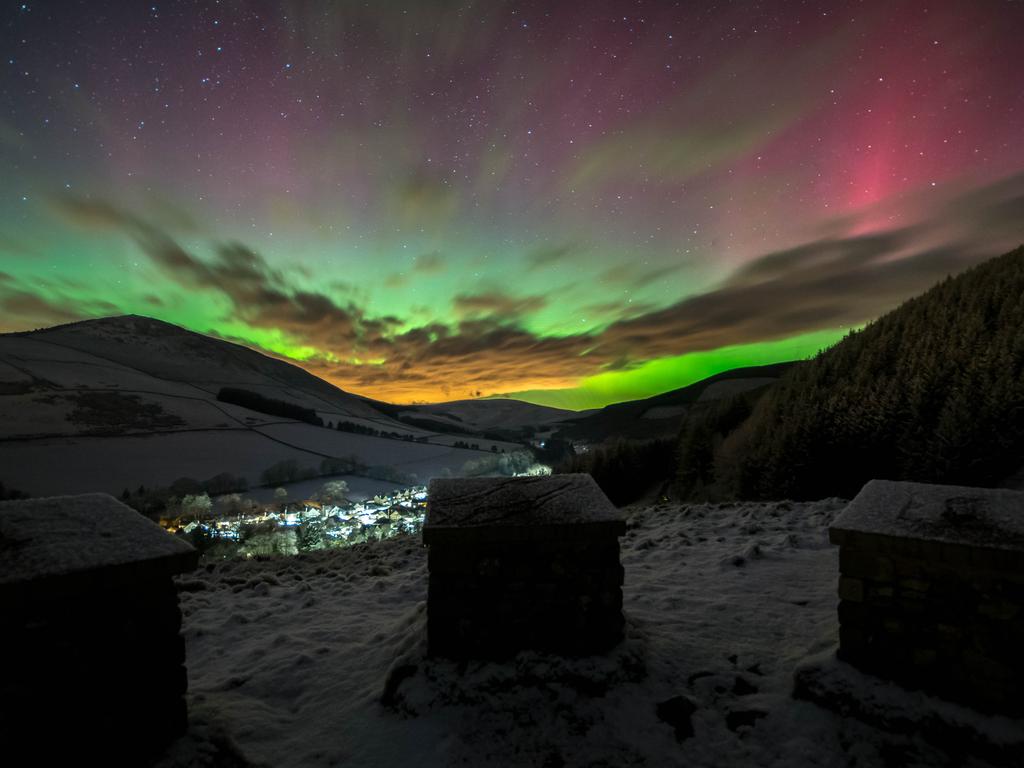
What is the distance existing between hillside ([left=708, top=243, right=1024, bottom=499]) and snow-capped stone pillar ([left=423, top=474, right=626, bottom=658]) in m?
11.6

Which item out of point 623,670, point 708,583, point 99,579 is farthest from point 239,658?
point 708,583

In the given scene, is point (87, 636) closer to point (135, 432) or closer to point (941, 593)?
point (941, 593)

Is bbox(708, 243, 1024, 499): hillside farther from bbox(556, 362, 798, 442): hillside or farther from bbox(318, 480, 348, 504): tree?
bbox(556, 362, 798, 442): hillside

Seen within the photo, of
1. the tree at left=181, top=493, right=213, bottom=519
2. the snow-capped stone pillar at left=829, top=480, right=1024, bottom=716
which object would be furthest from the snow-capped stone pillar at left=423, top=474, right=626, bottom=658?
the tree at left=181, top=493, right=213, bottom=519

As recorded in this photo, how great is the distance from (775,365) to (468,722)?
8002 centimetres

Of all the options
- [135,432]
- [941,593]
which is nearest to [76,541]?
[941,593]

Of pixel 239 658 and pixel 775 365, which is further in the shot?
pixel 775 365

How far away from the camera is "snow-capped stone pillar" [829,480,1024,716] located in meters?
4.11

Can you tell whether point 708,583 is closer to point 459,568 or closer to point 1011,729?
point 1011,729

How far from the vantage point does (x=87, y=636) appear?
378 cm

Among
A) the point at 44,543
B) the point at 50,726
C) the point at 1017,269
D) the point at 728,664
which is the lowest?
the point at 728,664

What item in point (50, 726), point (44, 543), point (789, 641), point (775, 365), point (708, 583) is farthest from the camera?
point (775, 365)

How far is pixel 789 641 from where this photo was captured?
596cm

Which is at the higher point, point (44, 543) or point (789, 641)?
point (44, 543)
